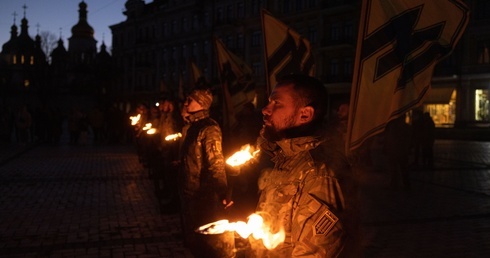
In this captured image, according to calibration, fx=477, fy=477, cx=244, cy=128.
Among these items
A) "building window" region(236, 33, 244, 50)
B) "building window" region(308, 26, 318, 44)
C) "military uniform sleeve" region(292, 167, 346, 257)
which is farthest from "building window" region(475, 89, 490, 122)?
"military uniform sleeve" region(292, 167, 346, 257)

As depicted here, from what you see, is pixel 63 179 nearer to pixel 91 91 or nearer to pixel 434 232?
pixel 434 232

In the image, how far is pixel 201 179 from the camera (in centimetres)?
492

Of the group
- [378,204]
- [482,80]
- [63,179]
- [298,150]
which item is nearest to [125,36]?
[482,80]

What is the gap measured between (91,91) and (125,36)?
10260 millimetres

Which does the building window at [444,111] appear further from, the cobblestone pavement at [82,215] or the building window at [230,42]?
the cobblestone pavement at [82,215]

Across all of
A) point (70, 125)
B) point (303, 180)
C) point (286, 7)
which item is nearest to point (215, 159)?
point (303, 180)

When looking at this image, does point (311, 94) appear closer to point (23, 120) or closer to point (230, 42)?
point (23, 120)

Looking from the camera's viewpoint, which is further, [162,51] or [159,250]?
[162,51]

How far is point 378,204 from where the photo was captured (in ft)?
29.9

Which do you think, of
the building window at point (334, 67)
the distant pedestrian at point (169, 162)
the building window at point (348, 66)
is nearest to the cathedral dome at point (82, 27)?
the building window at point (334, 67)

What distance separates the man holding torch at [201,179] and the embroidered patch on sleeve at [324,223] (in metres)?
2.81

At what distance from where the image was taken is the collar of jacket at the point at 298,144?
7.32 ft

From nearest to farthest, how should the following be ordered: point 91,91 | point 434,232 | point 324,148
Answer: point 324,148 → point 434,232 → point 91,91

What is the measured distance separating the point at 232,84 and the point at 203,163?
16.9 ft
